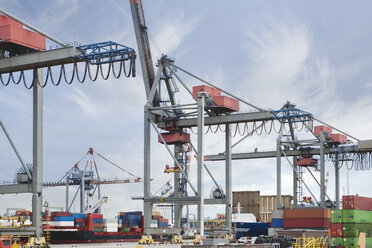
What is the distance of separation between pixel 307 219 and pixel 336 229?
857 inches

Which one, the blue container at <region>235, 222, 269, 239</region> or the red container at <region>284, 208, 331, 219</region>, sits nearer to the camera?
the red container at <region>284, 208, 331, 219</region>

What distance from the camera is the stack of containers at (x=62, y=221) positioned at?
70.1 metres

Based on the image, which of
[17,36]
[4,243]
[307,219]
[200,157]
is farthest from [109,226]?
[4,243]

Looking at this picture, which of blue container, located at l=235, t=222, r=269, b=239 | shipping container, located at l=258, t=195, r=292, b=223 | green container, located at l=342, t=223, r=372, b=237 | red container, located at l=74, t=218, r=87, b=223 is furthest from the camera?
shipping container, located at l=258, t=195, r=292, b=223

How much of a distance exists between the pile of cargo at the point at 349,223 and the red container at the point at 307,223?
1928 cm

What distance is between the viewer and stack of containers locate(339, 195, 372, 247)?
1553 inches

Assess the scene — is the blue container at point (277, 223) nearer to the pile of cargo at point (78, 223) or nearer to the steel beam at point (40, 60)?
the pile of cargo at point (78, 223)

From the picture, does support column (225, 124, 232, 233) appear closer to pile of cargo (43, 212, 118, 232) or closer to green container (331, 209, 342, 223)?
pile of cargo (43, 212, 118, 232)

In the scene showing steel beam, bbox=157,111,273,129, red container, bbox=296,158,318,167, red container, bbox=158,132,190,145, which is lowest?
red container, bbox=296,158,318,167

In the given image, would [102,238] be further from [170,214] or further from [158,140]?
[170,214]

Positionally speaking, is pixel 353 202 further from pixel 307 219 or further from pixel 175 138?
pixel 175 138

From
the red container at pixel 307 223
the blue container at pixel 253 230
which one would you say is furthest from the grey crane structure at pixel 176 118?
the blue container at pixel 253 230

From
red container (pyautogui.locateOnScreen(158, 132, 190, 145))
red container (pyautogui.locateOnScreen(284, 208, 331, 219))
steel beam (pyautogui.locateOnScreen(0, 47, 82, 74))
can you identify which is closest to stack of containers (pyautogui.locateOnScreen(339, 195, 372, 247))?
red container (pyautogui.locateOnScreen(284, 208, 331, 219))

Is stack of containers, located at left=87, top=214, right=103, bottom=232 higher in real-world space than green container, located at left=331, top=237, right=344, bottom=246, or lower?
lower
